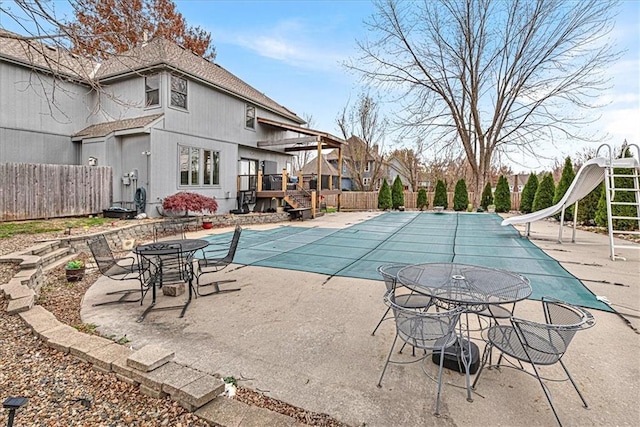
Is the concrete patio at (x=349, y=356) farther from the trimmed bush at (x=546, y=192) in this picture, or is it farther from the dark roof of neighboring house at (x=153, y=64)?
the trimmed bush at (x=546, y=192)

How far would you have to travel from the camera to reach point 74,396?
228cm

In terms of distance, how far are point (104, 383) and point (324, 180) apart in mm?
15047

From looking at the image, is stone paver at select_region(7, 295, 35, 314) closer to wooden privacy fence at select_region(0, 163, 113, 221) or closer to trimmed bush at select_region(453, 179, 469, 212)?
wooden privacy fence at select_region(0, 163, 113, 221)

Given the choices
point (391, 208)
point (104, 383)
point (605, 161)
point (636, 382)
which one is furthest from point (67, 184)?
point (391, 208)

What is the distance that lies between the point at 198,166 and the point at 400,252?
8.93 m

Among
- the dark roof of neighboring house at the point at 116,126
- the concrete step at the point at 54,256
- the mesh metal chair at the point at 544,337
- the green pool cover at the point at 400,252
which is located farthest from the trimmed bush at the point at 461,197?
the concrete step at the point at 54,256

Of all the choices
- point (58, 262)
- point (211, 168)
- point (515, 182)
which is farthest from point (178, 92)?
point (515, 182)

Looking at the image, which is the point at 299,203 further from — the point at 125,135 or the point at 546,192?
the point at 546,192

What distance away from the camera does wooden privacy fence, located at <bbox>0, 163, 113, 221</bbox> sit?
9.00m

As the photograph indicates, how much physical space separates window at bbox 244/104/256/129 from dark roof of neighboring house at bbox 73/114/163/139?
4661mm

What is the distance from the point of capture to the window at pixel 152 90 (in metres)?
11.5

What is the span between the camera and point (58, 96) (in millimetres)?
12227

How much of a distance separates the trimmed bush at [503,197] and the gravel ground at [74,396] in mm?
20131

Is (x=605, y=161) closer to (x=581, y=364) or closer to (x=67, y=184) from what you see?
(x=581, y=364)
